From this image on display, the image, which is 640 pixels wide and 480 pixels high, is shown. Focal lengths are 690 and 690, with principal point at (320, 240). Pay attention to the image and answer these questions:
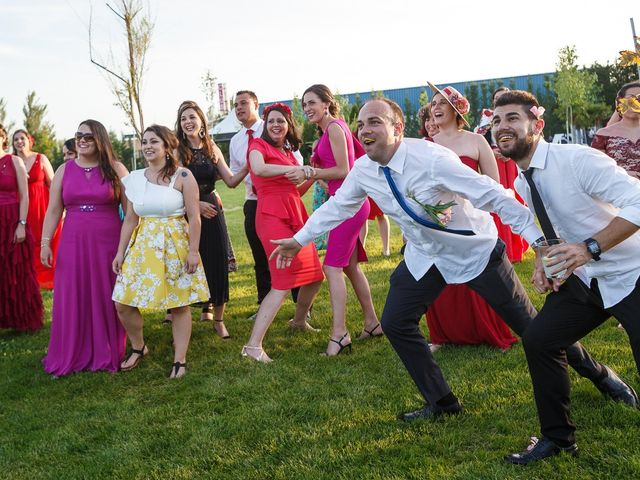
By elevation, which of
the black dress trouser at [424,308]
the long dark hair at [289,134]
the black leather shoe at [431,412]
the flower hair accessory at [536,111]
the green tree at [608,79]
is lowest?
the black leather shoe at [431,412]

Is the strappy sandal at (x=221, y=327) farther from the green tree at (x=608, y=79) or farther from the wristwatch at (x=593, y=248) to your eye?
the green tree at (x=608, y=79)

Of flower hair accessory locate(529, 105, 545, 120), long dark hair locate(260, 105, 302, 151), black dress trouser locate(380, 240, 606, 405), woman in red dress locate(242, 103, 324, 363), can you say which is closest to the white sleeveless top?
woman in red dress locate(242, 103, 324, 363)

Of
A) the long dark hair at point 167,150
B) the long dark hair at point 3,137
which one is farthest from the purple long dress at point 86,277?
the long dark hair at point 3,137

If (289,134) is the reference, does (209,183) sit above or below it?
below

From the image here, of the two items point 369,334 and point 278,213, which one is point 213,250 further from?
point 369,334

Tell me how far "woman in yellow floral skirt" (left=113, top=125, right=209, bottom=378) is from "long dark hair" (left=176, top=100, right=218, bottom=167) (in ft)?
1.85

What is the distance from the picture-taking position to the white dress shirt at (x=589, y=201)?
124 inches

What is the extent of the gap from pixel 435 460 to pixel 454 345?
221 cm

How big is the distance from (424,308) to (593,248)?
1.40 m

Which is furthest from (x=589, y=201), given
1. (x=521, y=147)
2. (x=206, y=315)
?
(x=206, y=315)

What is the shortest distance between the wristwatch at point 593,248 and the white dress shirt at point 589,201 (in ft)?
0.69

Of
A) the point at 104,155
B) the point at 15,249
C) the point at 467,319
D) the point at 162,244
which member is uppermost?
the point at 104,155

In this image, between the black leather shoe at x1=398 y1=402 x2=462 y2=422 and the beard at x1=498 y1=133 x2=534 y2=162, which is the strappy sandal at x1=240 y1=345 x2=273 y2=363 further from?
the beard at x1=498 y1=133 x2=534 y2=162

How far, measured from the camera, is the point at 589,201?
3248mm
